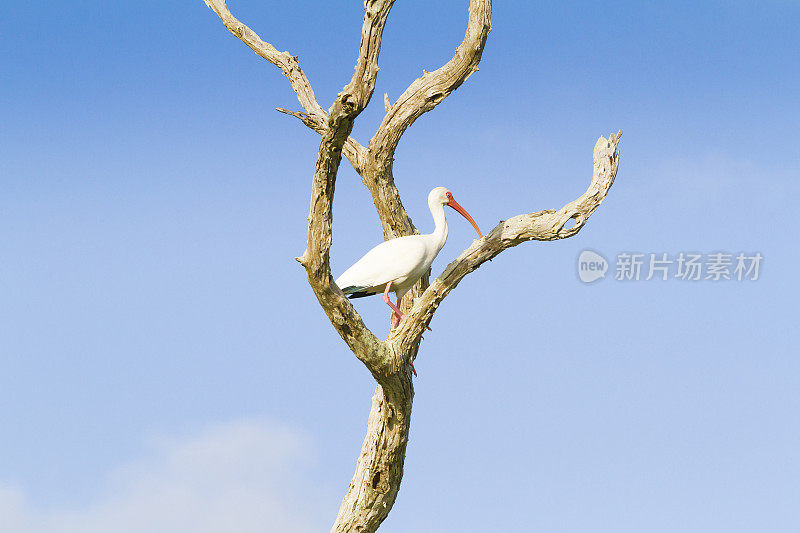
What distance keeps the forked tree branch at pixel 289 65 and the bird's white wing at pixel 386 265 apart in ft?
3.96

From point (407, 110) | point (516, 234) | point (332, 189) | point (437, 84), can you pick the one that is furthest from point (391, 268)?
point (437, 84)

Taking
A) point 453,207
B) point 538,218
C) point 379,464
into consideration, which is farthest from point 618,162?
point 379,464

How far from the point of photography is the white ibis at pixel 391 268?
6668 mm

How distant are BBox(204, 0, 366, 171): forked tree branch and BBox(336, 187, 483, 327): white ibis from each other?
1.22m

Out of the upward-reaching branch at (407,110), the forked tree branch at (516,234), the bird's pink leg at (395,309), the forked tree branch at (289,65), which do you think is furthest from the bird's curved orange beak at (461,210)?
the forked tree branch at (289,65)

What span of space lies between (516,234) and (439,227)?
2.40ft

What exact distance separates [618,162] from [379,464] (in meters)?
3.00

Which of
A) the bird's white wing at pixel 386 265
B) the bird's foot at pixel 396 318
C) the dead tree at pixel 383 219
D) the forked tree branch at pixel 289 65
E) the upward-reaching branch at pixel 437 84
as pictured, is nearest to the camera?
the dead tree at pixel 383 219

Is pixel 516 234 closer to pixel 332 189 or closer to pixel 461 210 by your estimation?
pixel 461 210

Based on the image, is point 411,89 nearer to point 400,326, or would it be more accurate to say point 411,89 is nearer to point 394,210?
point 394,210

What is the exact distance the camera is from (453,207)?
7340 mm

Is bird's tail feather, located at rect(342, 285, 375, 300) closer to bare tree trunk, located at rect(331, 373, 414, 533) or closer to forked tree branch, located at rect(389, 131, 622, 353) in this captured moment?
forked tree branch, located at rect(389, 131, 622, 353)

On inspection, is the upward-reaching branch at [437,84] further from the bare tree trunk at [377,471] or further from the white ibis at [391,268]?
the bare tree trunk at [377,471]

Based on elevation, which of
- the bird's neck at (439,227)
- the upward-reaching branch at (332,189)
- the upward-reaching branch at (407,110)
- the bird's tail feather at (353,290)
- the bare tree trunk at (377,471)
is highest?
the upward-reaching branch at (407,110)
